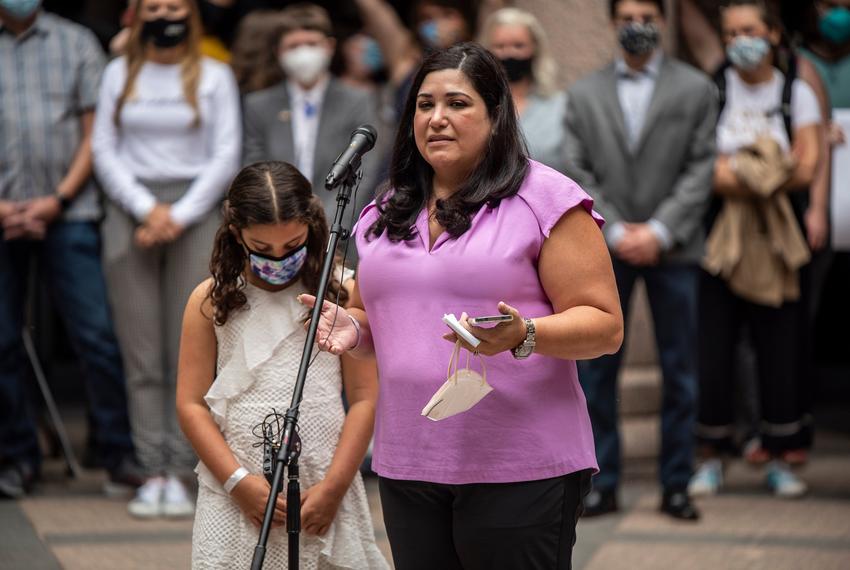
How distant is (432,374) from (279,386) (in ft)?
2.84

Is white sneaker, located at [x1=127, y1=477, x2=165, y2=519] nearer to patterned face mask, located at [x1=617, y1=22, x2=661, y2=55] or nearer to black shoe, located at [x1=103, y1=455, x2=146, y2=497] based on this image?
black shoe, located at [x1=103, y1=455, x2=146, y2=497]

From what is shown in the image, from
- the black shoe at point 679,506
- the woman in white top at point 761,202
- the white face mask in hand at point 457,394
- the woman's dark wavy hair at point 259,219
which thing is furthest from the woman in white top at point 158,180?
the white face mask in hand at point 457,394

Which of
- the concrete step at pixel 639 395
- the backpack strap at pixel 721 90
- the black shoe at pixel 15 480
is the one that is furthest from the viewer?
the concrete step at pixel 639 395

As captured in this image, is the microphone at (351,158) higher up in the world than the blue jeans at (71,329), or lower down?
higher up

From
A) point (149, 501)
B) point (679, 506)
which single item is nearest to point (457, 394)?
point (679, 506)

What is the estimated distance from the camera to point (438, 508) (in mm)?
3543

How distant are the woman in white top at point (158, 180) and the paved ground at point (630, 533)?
0.46m

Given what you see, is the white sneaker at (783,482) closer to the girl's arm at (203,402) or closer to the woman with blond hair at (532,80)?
the woman with blond hair at (532,80)

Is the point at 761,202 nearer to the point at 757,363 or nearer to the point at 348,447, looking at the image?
the point at 757,363

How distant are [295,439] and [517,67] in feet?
12.6

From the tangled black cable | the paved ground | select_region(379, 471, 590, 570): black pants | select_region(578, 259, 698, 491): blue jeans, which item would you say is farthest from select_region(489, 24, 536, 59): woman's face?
select_region(379, 471, 590, 570): black pants

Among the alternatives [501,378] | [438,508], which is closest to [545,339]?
[501,378]

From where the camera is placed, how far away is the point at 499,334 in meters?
3.18

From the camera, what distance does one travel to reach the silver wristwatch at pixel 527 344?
3.26 meters
